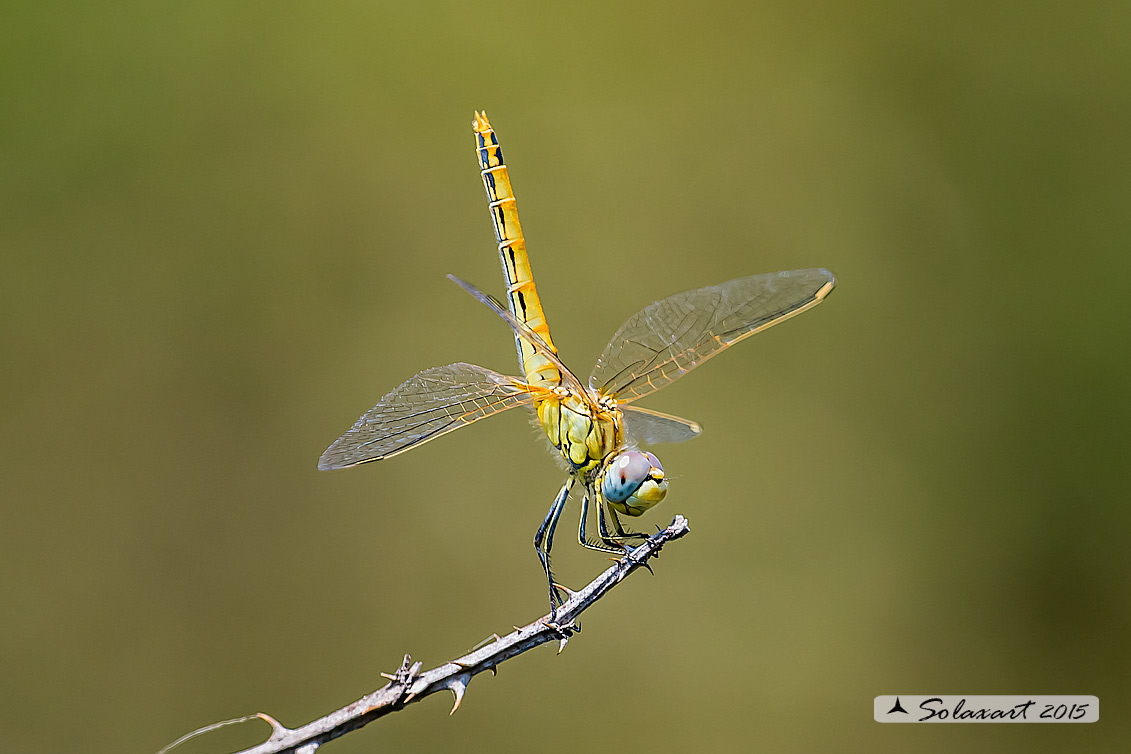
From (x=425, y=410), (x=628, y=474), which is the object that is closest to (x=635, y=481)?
(x=628, y=474)

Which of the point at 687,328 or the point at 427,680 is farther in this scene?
the point at 687,328

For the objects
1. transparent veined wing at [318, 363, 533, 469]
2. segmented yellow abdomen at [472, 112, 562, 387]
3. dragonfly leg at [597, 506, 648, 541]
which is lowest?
dragonfly leg at [597, 506, 648, 541]

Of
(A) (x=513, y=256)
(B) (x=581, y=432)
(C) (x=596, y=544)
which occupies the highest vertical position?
(A) (x=513, y=256)

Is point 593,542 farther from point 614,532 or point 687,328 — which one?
point 687,328

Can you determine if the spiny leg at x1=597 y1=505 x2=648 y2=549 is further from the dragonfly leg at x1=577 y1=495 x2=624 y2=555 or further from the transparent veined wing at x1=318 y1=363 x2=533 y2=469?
the transparent veined wing at x1=318 y1=363 x2=533 y2=469

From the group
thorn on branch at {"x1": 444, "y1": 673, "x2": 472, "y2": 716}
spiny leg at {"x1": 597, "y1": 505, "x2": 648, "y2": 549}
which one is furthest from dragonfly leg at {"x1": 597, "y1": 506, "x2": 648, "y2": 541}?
thorn on branch at {"x1": 444, "y1": 673, "x2": 472, "y2": 716}

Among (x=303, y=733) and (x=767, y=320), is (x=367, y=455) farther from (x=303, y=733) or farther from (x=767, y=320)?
(x=767, y=320)

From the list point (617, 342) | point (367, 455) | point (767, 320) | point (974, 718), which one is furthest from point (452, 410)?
point (974, 718)
